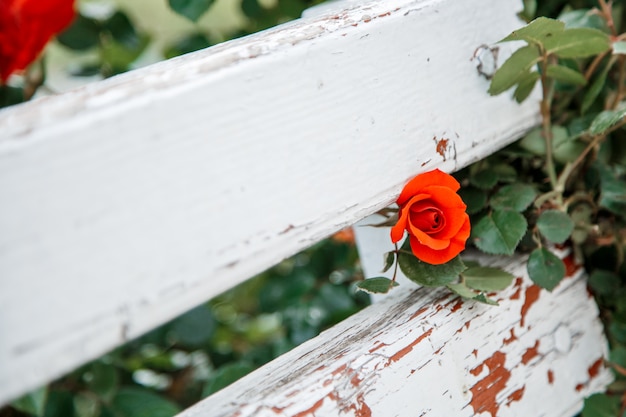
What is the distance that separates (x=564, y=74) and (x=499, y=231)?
0.18 metres

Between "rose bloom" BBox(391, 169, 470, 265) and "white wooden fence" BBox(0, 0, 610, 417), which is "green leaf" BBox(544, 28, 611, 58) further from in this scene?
"rose bloom" BBox(391, 169, 470, 265)

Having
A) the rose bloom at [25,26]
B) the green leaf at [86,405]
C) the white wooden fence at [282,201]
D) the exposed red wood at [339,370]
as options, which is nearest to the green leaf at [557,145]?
the white wooden fence at [282,201]

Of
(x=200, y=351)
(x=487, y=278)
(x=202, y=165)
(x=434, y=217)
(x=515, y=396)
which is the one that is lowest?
(x=200, y=351)

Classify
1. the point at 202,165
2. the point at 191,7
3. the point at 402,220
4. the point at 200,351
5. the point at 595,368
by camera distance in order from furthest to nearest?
the point at 200,351 < the point at 191,7 < the point at 595,368 < the point at 402,220 < the point at 202,165

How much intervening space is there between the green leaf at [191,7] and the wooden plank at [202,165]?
0.34 m

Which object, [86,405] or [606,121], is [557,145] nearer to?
[606,121]

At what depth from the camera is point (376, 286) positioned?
54 centimetres

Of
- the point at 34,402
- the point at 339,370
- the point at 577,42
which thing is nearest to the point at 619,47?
the point at 577,42

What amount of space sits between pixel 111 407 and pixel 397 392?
1.44 feet

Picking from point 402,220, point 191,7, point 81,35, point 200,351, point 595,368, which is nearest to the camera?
point 402,220

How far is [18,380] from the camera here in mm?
313

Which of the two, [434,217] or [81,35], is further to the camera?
[81,35]

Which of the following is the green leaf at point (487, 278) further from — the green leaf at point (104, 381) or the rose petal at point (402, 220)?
the green leaf at point (104, 381)

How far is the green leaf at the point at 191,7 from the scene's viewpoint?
2.65 feet
